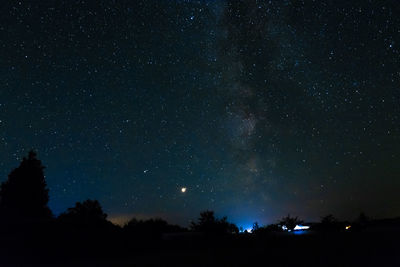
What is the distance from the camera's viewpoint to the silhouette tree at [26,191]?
32438 mm

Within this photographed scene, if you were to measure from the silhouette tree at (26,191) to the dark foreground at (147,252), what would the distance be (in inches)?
596

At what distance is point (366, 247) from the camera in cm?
1639

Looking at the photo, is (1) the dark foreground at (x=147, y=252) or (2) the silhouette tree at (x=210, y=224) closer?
(1) the dark foreground at (x=147, y=252)

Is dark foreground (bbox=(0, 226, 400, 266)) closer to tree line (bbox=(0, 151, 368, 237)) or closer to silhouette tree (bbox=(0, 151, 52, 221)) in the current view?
tree line (bbox=(0, 151, 368, 237))

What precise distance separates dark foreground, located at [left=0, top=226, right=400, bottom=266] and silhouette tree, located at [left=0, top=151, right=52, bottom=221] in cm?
1514

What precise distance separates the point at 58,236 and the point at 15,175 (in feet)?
62.5

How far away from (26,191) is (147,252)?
18.4 meters

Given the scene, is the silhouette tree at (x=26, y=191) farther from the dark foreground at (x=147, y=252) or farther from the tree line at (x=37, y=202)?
the dark foreground at (x=147, y=252)

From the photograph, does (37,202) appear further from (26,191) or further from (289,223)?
(289,223)

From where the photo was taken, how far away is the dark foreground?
43.8 feet

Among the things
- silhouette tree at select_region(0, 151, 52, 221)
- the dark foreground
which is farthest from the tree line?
the dark foreground

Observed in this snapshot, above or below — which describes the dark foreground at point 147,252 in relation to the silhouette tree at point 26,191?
below

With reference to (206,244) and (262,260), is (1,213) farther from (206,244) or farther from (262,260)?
(262,260)

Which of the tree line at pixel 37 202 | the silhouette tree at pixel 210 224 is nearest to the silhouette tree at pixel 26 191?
the tree line at pixel 37 202
